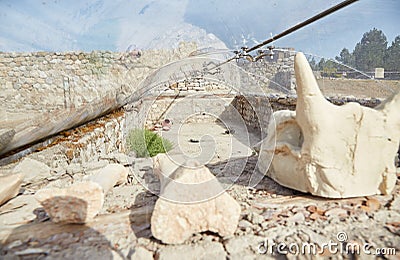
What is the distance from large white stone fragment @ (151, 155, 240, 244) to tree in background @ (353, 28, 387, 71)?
3093mm

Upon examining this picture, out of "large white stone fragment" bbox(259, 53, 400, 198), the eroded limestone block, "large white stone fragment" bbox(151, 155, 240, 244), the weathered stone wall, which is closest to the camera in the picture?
"large white stone fragment" bbox(151, 155, 240, 244)

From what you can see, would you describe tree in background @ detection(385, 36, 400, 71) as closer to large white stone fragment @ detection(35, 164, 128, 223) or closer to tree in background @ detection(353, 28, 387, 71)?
tree in background @ detection(353, 28, 387, 71)

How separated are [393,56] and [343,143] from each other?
2385 mm

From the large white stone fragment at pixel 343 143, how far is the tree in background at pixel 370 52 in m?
2.20

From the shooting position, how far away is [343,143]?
1.32 m

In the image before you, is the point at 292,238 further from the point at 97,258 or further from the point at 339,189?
the point at 97,258

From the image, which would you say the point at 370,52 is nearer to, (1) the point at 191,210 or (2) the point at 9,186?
(1) the point at 191,210

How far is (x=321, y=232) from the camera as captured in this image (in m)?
1.11

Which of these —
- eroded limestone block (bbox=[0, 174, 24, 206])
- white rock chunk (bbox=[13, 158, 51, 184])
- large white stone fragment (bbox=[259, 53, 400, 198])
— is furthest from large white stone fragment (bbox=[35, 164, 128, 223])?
large white stone fragment (bbox=[259, 53, 400, 198])

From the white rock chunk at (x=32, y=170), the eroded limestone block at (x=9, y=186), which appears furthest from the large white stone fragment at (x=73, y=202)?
the white rock chunk at (x=32, y=170)

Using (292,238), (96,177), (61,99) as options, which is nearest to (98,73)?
(61,99)

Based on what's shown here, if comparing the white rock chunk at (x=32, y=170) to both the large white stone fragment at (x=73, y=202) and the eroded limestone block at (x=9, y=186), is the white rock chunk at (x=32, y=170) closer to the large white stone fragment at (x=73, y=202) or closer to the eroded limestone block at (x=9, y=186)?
the eroded limestone block at (x=9, y=186)

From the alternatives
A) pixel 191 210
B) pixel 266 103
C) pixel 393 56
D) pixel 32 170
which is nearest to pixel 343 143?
pixel 191 210

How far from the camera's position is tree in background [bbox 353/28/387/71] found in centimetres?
308
